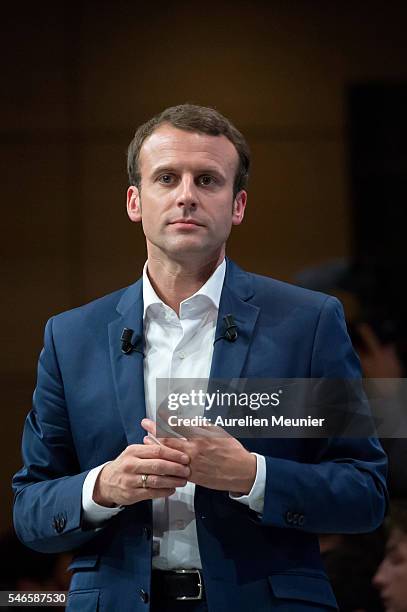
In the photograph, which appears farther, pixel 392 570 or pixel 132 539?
pixel 392 570

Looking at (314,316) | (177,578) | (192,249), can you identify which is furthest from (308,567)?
(192,249)

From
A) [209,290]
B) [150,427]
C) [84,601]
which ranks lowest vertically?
[84,601]

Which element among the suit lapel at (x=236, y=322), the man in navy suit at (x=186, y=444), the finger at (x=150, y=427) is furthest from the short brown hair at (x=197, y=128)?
the finger at (x=150, y=427)

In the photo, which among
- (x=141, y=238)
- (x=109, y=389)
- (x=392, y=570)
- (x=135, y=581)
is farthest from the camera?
(x=141, y=238)

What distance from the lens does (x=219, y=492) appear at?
2092 mm

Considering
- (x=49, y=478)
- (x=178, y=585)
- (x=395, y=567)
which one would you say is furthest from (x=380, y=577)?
(x=49, y=478)

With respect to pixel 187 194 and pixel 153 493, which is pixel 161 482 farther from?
pixel 187 194

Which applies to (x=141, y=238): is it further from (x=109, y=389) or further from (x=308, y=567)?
(x=308, y=567)

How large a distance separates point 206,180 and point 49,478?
79 centimetres

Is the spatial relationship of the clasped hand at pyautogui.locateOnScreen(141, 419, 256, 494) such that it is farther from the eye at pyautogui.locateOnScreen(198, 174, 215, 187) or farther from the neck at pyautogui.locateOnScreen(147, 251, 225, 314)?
the eye at pyautogui.locateOnScreen(198, 174, 215, 187)

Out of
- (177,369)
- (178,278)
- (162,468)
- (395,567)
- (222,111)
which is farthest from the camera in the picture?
(222,111)

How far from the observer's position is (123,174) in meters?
3.41

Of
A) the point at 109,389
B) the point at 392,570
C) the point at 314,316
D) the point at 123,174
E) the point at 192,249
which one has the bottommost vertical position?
the point at 392,570

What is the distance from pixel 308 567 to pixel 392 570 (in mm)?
1037
